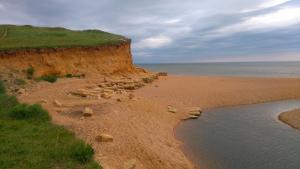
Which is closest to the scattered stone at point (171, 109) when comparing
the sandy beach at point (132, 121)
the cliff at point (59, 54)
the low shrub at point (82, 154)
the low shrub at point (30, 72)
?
the sandy beach at point (132, 121)

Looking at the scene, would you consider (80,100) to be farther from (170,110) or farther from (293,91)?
(293,91)

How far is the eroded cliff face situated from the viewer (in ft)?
77.7

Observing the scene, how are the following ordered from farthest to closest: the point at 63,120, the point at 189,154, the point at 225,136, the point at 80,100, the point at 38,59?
the point at 38,59 → the point at 80,100 → the point at 225,136 → the point at 63,120 → the point at 189,154

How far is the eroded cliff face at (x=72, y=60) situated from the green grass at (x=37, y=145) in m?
13.3

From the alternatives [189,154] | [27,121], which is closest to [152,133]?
[189,154]

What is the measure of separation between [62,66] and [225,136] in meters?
18.4

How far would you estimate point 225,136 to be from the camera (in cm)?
1257

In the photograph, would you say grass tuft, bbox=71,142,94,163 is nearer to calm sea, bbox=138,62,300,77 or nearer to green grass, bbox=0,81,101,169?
green grass, bbox=0,81,101,169

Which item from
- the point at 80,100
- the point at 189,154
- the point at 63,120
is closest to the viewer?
the point at 189,154

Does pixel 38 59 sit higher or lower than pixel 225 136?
higher

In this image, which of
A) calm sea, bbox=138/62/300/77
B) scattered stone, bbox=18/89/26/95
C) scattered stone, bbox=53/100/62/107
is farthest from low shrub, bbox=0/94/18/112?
calm sea, bbox=138/62/300/77

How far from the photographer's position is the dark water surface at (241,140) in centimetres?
963

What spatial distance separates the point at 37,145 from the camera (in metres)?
8.10

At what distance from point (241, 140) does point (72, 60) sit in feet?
63.9
